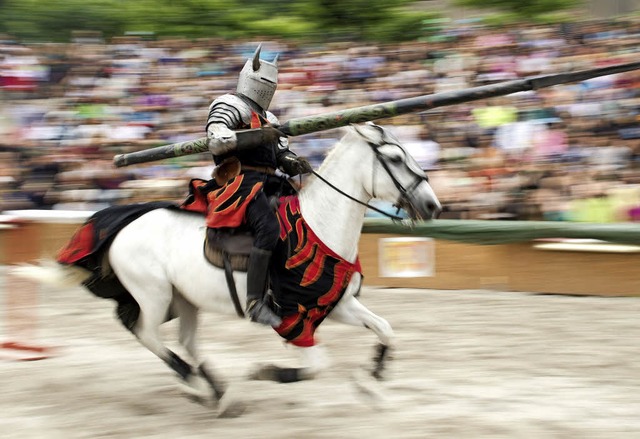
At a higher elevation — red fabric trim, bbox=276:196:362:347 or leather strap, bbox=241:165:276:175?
leather strap, bbox=241:165:276:175

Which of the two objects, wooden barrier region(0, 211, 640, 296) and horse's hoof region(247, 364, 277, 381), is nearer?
horse's hoof region(247, 364, 277, 381)

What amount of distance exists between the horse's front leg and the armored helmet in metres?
1.22

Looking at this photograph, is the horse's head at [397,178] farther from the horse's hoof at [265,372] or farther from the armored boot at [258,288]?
the horse's hoof at [265,372]

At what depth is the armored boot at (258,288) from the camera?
191 inches

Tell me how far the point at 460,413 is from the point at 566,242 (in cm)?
386

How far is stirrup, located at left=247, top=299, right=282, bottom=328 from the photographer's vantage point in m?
4.84

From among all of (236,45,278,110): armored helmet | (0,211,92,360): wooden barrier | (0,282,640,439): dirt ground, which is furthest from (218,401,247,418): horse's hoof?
(0,211,92,360): wooden barrier

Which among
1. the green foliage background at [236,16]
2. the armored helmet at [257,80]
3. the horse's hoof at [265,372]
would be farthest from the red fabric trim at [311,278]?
the green foliage background at [236,16]

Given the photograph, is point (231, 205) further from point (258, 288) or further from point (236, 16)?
point (236, 16)

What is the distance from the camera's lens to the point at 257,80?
5.05m

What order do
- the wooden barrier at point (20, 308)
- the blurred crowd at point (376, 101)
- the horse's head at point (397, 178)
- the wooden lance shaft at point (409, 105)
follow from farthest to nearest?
the blurred crowd at point (376, 101) < the wooden barrier at point (20, 308) < the horse's head at point (397, 178) < the wooden lance shaft at point (409, 105)

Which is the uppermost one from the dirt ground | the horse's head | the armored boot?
the horse's head

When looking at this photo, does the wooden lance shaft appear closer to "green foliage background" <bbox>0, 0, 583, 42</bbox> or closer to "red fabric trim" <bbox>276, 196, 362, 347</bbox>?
"red fabric trim" <bbox>276, 196, 362, 347</bbox>

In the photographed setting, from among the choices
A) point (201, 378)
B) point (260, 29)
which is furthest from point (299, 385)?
point (260, 29)
